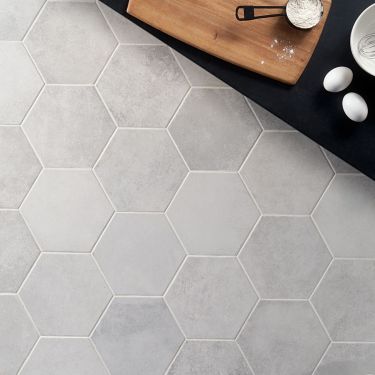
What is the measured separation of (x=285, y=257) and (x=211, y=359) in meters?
0.35

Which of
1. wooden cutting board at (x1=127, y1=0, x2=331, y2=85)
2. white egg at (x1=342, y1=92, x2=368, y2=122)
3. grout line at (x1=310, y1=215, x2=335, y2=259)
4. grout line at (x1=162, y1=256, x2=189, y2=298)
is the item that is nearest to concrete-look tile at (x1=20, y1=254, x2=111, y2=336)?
grout line at (x1=162, y1=256, x2=189, y2=298)

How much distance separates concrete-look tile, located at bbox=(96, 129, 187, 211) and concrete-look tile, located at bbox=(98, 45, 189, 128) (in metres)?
0.04

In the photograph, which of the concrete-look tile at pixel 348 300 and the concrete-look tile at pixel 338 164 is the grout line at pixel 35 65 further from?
the concrete-look tile at pixel 348 300

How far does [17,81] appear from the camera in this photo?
4.78 ft

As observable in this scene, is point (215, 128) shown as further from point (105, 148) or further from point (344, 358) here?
point (344, 358)

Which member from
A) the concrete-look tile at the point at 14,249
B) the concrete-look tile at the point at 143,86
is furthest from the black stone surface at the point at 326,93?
the concrete-look tile at the point at 14,249

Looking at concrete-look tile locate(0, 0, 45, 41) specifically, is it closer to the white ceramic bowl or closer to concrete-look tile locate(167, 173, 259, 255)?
concrete-look tile locate(167, 173, 259, 255)

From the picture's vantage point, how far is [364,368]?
4.87ft

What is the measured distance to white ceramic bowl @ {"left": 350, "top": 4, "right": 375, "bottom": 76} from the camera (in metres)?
1.03

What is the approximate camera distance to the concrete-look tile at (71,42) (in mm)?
1438

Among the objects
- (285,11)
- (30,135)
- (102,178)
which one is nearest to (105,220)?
(102,178)

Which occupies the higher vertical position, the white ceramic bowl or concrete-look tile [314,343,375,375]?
the white ceramic bowl

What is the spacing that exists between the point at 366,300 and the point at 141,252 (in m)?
0.64

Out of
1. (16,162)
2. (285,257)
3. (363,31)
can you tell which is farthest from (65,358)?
(363,31)
